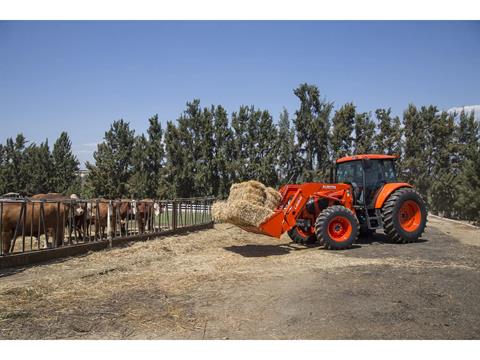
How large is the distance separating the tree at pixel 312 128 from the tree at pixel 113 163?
16.3 metres

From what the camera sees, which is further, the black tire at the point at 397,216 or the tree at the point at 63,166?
the tree at the point at 63,166

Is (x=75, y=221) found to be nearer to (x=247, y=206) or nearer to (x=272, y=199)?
(x=247, y=206)

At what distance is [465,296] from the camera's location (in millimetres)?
5719

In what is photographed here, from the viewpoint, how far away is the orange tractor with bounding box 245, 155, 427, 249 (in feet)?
33.1

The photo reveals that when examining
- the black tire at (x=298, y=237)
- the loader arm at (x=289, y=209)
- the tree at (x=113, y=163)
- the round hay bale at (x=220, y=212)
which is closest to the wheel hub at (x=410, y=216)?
the loader arm at (x=289, y=209)

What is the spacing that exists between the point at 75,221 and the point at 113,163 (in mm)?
27769

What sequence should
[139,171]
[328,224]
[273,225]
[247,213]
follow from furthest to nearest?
[139,171] < [328,224] < [273,225] < [247,213]

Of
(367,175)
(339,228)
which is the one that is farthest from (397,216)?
(339,228)

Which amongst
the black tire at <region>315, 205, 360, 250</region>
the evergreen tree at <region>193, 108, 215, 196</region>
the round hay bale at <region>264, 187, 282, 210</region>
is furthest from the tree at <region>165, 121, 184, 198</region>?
the black tire at <region>315, 205, 360, 250</region>

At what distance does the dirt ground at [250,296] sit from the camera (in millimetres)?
4633

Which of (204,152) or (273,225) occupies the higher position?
(204,152)

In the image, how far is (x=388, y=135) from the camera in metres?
41.4

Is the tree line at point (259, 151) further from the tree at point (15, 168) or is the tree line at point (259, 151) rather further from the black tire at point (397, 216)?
the black tire at point (397, 216)

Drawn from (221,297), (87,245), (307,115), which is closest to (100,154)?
(307,115)
